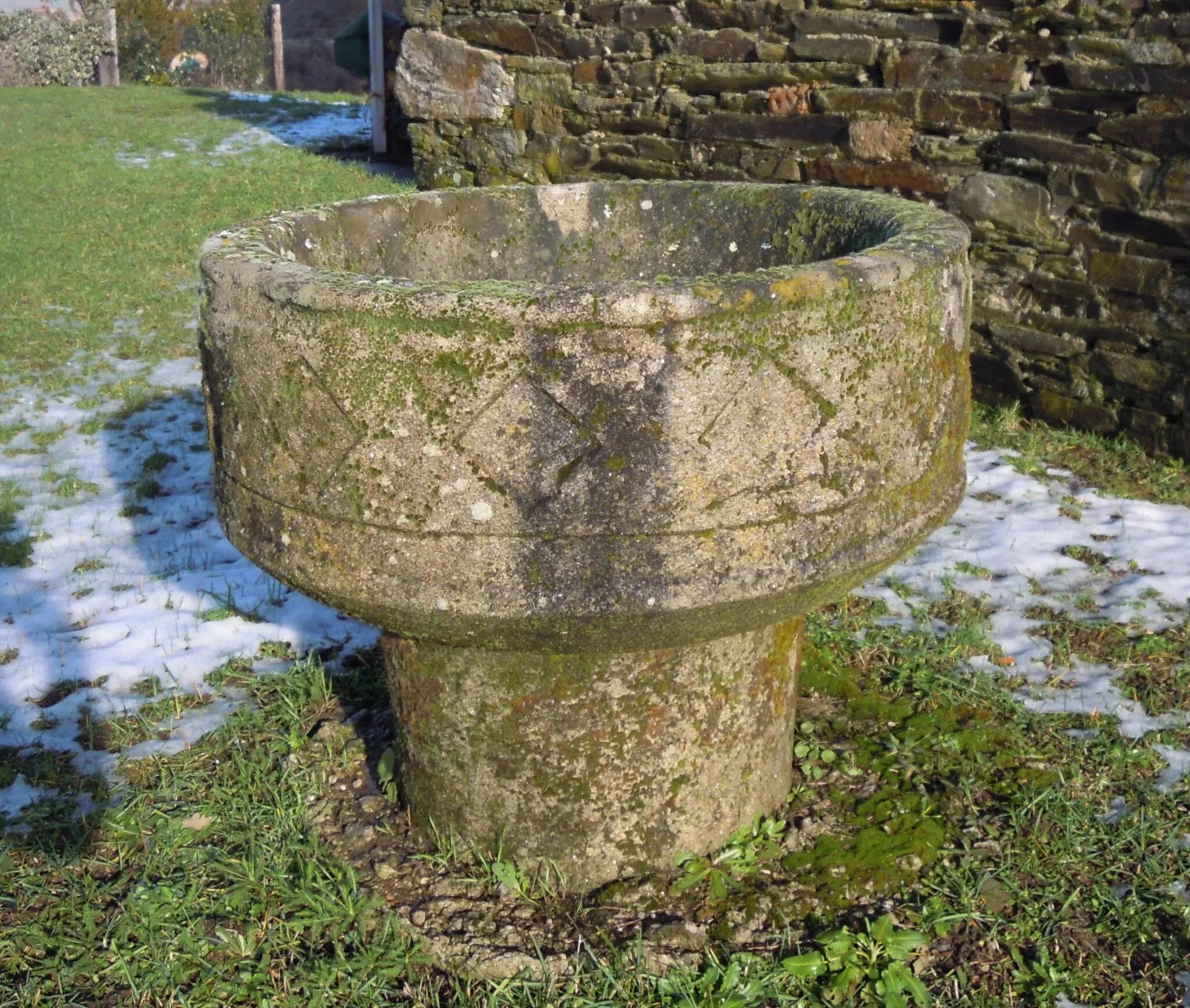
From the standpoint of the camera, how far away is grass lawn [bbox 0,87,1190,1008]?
84.8 inches

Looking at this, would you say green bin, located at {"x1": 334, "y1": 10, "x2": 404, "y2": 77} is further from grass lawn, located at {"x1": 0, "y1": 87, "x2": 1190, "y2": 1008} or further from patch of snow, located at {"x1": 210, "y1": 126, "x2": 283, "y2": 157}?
grass lawn, located at {"x1": 0, "y1": 87, "x2": 1190, "y2": 1008}

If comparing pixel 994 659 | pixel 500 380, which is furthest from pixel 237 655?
pixel 994 659

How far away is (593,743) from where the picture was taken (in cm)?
227

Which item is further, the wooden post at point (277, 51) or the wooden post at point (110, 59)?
the wooden post at point (277, 51)

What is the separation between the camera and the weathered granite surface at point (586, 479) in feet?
5.92

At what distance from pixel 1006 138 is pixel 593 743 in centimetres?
363

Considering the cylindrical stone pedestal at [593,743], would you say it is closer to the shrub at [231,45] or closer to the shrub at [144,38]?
the shrub at [144,38]

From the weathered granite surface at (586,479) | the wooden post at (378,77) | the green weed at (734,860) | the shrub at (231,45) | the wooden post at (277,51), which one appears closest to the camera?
the weathered granite surface at (586,479)

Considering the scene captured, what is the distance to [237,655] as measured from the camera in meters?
3.36

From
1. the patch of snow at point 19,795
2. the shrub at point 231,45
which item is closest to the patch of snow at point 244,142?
the patch of snow at point 19,795

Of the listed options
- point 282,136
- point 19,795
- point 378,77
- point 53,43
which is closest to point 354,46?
point 282,136

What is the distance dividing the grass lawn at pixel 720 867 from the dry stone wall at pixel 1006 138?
5.63 feet

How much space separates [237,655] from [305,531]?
4.90ft

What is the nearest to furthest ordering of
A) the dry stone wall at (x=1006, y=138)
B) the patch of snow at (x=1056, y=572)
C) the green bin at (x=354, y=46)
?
the patch of snow at (x=1056, y=572) → the dry stone wall at (x=1006, y=138) → the green bin at (x=354, y=46)
